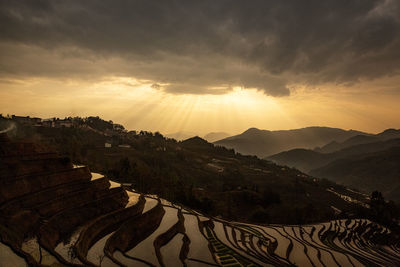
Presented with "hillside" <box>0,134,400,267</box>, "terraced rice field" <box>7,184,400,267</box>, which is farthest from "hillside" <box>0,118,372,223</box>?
"terraced rice field" <box>7,184,400,267</box>

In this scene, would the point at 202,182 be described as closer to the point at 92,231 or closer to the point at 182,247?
the point at 182,247

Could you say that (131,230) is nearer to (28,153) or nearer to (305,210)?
(28,153)

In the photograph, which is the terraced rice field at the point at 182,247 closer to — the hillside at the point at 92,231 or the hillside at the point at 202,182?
the hillside at the point at 92,231

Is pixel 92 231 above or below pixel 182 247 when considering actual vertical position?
above

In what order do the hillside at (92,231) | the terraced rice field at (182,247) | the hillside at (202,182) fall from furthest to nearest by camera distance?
1. the hillside at (202,182)
2. the terraced rice field at (182,247)
3. the hillside at (92,231)

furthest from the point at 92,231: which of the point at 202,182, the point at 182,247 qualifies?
the point at 202,182

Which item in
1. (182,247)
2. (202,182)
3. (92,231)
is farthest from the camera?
(202,182)

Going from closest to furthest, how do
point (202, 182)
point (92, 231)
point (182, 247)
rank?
point (92, 231)
point (182, 247)
point (202, 182)

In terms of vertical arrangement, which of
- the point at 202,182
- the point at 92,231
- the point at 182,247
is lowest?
the point at 202,182

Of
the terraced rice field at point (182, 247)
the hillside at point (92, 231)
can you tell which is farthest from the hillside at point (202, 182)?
the terraced rice field at point (182, 247)

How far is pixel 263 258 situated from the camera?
28.4m

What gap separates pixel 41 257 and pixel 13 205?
721 cm

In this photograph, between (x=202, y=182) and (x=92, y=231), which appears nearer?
(x=92, y=231)

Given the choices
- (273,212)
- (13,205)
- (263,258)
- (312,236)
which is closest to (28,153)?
(13,205)
